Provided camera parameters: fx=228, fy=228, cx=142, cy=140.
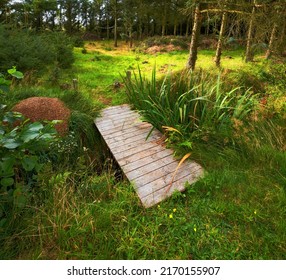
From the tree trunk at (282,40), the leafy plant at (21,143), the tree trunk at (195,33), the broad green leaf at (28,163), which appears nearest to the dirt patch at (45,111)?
the leafy plant at (21,143)

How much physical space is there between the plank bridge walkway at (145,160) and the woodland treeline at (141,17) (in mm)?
3946

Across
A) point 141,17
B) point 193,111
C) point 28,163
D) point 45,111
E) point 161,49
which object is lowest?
point 45,111

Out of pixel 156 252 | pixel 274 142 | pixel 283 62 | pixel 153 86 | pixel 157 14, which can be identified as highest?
pixel 157 14

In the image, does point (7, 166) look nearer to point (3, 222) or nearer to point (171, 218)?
point (3, 222)

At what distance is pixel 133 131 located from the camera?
4359mm

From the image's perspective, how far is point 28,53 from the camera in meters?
7.86

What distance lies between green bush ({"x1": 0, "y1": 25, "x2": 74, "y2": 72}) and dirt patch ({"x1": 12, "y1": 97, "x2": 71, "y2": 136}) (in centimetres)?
389

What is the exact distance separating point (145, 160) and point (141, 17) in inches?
840

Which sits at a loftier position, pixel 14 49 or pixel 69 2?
pixel 69 2

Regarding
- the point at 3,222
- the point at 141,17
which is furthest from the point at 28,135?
the point at 141,17

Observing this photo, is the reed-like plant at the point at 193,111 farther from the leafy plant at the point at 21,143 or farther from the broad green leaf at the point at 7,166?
the broad green leaf at the point at 7,166

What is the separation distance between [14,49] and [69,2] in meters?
19.4

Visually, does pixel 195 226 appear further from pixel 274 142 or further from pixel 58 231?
pixel 274 142
